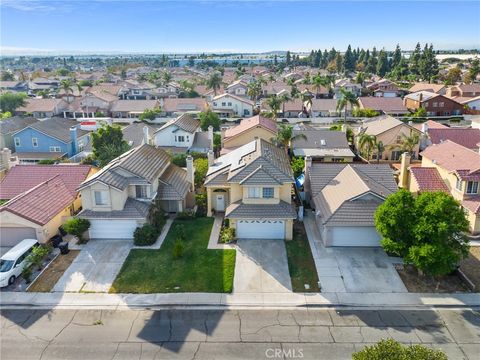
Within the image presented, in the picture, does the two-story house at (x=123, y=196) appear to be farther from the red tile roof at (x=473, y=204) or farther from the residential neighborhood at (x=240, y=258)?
the red tile roof at (x=473, y=204)

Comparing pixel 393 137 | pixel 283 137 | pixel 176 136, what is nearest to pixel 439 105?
pixel 393 137

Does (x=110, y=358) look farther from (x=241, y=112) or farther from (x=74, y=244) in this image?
(x=241, y=112)

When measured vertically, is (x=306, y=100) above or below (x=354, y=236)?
above

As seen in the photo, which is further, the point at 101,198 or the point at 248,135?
the point at 248,135

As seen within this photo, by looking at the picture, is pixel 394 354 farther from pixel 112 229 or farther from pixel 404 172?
pixel 404 172

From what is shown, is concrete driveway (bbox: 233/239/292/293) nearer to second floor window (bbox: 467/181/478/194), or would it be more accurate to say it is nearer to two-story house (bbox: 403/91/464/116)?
second floor window (bbox: 467/181/478/194)

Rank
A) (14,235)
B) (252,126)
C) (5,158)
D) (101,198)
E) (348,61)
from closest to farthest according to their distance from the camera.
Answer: (14,235)
(101,198)
(5,158)
(252,126)
(348,61)

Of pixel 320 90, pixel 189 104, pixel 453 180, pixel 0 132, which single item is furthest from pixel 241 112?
pixel 453 180

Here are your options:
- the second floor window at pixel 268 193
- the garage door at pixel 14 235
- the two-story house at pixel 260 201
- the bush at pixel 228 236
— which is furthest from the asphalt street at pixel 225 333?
the second floor window at pixel 268 193
